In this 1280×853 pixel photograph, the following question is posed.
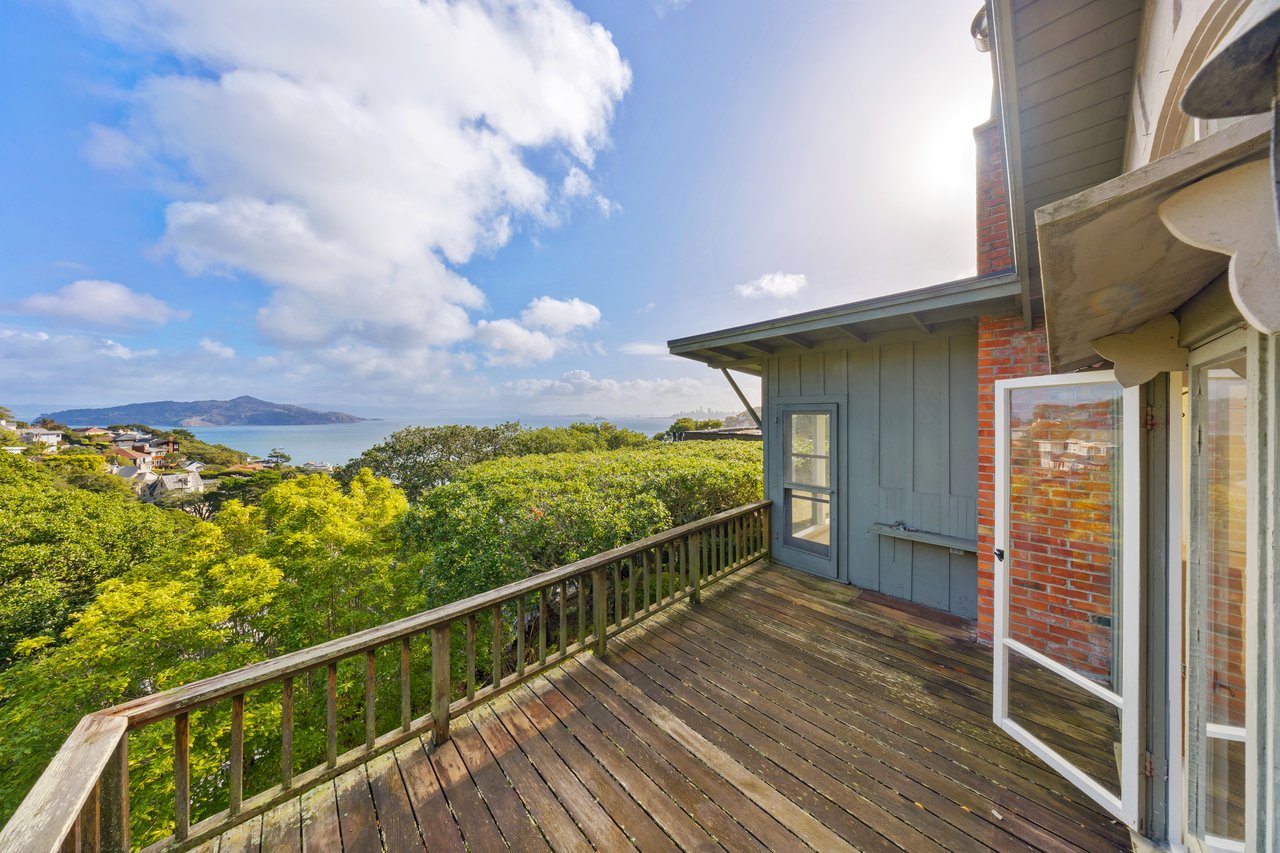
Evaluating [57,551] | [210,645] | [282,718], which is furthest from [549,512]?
[57,551]

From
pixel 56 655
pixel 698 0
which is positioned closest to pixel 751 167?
pixel 698 0

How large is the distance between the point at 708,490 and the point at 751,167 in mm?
4339

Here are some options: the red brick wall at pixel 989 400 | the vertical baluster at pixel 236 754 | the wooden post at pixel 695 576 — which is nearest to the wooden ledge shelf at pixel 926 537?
the red brick wall at pixel 989 400

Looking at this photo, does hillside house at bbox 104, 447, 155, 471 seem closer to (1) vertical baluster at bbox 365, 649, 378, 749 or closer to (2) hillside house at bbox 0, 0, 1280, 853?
(1) vertical baluster at bbox 365, 649, 378, 749

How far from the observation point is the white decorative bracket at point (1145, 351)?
4.92 feet

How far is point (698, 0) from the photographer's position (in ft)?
15.5

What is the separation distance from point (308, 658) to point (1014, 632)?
352cm

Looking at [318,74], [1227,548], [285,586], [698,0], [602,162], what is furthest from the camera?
[602,162]

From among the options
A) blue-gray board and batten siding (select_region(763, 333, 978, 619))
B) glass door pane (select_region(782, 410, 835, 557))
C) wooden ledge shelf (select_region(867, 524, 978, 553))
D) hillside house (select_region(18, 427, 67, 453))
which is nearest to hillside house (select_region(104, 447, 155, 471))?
hillside house (select_region(18, 427, 67, 453))

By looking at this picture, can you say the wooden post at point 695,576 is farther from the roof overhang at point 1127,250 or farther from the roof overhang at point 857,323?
the roof overhang at point 1127,250

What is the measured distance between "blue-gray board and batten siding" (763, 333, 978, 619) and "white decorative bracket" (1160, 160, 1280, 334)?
3133 mm

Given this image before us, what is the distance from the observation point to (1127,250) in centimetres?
95

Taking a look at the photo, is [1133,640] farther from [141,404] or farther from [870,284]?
[141,404]

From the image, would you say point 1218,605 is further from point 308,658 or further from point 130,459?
point 130,459
